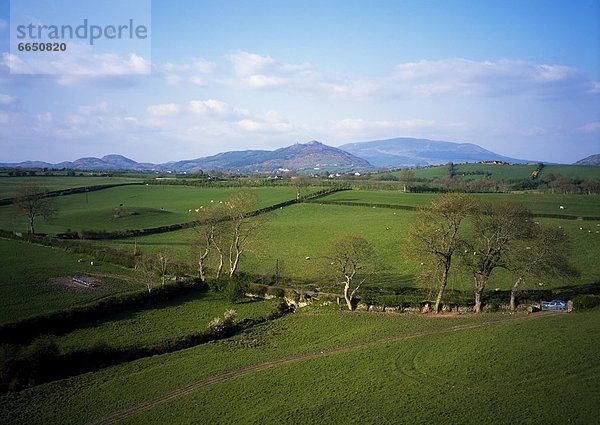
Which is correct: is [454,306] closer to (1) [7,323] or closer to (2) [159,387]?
(2) [159,387]

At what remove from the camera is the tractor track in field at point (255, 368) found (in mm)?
23594

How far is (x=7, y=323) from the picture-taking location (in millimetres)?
32906

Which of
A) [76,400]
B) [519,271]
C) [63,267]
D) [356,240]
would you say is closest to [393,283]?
[356,240]

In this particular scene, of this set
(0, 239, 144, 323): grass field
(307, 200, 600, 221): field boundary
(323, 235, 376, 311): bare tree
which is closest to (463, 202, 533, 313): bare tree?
(323, 235, 376, 311): bare tree

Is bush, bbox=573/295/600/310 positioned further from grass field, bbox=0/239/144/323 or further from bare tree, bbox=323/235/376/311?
grass field, bbox=0/239/144/323

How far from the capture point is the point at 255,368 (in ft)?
95.0

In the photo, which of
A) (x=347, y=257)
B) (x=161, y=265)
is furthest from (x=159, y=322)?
(x=347, y=257)

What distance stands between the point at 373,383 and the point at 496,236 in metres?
22.0

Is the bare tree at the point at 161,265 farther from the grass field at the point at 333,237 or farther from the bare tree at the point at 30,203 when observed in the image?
the bare tree at the point at 30,203

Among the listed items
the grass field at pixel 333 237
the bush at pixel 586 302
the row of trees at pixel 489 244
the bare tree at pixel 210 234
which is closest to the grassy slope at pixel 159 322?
the bare tree at pixel 210 234

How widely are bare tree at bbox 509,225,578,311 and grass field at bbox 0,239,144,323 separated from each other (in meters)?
36.0

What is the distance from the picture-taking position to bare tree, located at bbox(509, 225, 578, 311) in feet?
125

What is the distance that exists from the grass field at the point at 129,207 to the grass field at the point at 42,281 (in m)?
20.5

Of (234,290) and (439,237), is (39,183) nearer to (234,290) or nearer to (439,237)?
(234,290)
